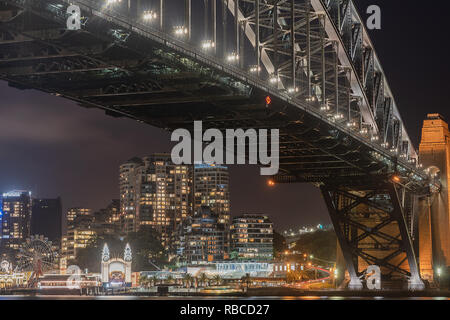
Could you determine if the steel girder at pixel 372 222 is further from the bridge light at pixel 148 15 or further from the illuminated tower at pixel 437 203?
the bridge light at pixel 148 15

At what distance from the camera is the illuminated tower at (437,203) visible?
267ft

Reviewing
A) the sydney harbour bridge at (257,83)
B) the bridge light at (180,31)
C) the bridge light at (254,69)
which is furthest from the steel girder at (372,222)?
the bridge light at (180,31)

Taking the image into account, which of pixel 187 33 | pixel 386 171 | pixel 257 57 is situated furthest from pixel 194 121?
pixel 386 171

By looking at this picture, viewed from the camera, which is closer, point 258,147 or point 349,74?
point 258,147

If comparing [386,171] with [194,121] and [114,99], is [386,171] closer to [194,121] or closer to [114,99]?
[194,121]

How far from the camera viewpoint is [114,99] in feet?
132

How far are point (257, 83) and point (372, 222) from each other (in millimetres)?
42736

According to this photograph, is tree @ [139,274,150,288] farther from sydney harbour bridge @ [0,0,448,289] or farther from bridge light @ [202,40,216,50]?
bridge light @ [202,40,216,50]

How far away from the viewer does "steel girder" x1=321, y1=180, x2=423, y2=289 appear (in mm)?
70562

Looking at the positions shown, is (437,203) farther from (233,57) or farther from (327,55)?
(233,57)

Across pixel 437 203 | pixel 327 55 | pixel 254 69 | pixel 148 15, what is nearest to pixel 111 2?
pixel 148 15

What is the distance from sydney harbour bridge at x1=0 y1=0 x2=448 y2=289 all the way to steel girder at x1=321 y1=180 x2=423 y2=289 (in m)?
0.13
